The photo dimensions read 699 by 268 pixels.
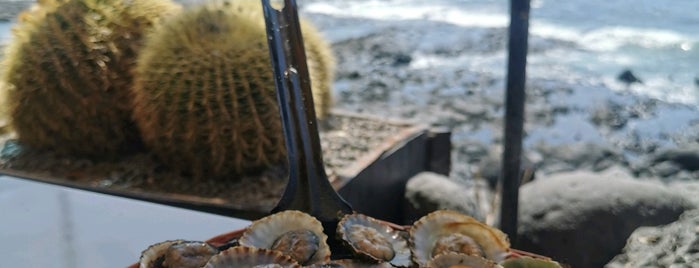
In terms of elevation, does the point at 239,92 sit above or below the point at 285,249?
below

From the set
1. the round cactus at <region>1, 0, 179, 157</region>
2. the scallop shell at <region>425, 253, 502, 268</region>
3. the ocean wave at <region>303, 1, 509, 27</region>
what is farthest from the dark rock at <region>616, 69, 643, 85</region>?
the scallop shell at <region>425, 253, 502, 268</region>

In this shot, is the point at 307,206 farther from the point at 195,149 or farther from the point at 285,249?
the point at 195,149

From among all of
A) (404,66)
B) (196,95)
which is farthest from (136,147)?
(404,66)

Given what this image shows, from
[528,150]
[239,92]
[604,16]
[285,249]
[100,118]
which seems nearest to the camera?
[285,249]

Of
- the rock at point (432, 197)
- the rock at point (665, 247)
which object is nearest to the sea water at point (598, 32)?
the rock at point (432, 197)

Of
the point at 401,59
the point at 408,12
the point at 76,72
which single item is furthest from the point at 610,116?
the point at 408,12

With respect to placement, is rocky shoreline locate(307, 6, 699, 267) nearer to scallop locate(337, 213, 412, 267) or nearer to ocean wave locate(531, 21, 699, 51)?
ocean wave locate(531, 21, 699, 51)
